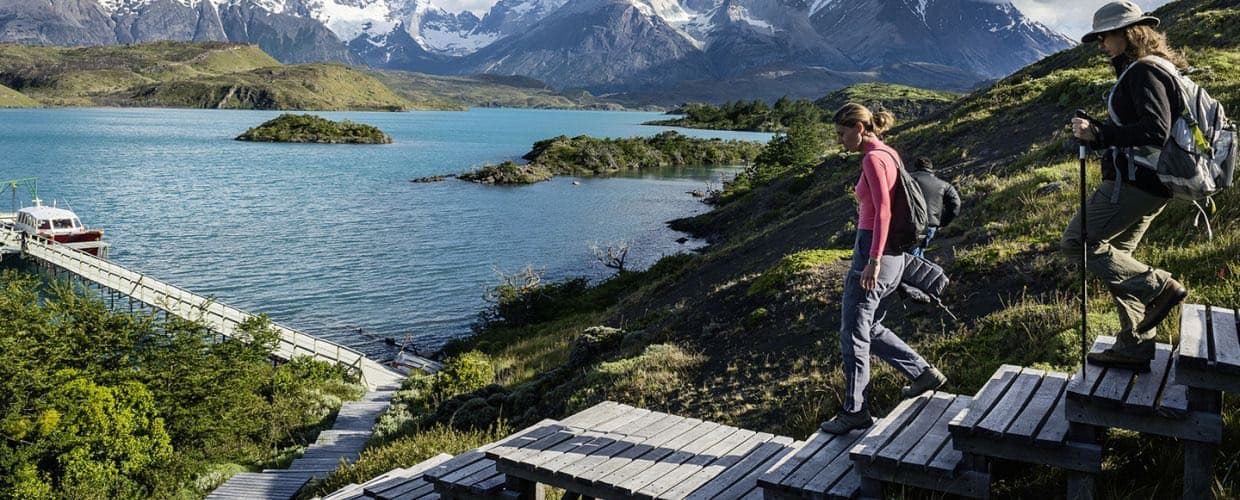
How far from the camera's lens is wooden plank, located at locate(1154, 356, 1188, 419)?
5.00 m

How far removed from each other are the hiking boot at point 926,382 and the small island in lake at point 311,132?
507 feet

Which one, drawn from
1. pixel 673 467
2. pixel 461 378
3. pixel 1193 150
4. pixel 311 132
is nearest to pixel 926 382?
pixel 673 467

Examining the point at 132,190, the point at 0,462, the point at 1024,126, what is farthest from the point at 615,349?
the point at 132,190

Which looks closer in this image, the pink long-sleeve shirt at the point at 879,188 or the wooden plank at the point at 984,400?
the wooden plank at the point at 984,400

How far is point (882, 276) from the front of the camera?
6.78m

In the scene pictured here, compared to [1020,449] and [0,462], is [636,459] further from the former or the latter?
[0,462]

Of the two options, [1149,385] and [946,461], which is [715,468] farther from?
[1149,385]

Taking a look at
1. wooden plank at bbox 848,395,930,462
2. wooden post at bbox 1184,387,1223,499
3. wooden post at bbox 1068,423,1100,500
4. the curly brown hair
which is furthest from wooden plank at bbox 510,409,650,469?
the curly brown hair

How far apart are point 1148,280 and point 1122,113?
1307 millimetres

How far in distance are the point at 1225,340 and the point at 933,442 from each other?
1.98m

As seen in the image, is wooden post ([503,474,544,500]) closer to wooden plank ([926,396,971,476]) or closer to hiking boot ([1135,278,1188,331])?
wooden plank ([926,396,971,476])

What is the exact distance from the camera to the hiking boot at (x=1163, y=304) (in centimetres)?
591

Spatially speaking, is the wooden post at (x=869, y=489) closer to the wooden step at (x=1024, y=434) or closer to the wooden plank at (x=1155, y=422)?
the wooden step at (x=1024, y=434)

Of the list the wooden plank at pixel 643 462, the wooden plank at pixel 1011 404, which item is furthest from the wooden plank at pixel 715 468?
the wooden plank at pixel 1011 404
